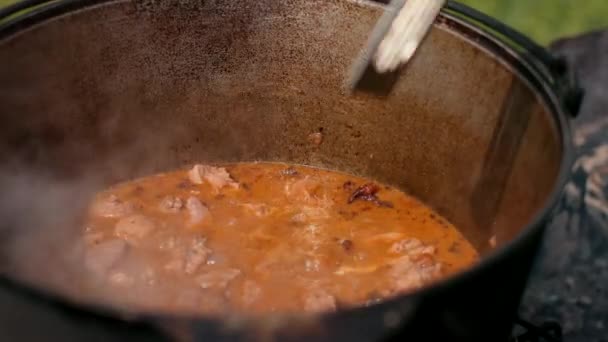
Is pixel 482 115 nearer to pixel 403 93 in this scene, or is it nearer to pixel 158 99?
pixel 403 93

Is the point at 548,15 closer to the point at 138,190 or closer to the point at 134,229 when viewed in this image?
the point at 138,190

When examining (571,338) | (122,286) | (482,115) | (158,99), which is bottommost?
(571,338)

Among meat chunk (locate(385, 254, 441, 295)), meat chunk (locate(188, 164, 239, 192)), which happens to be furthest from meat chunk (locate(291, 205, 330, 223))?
meat chunk (locate(385, 254, 441, 295))

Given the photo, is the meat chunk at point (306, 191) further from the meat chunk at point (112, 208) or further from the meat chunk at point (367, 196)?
the meat chunk at point (112, 208)

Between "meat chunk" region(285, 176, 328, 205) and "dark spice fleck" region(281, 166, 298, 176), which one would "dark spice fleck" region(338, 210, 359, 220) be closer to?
"meat chunk" region(285, 176, 328, 205)

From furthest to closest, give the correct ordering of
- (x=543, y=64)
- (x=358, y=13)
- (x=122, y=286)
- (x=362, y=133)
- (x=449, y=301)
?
(x=362, y=133), (x=358, y=13), (x=122, y=286), (x=543, y=64), (x=449, y=301)

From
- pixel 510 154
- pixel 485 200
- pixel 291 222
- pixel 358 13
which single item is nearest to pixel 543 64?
pixel 510 154

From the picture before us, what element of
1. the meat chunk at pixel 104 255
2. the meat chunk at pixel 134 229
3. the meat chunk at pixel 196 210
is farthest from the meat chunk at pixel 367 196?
the meat chunk at pixel 104 255
